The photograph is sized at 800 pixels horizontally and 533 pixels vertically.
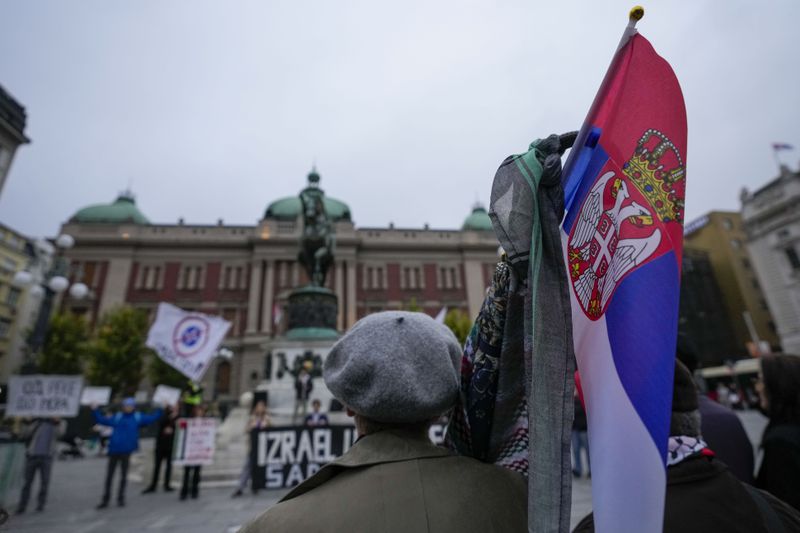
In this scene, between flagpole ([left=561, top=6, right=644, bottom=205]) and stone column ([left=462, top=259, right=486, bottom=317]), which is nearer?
flagpole ([left=561, top=6, right=644, bottom=205])

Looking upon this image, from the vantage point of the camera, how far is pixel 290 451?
5223 mm

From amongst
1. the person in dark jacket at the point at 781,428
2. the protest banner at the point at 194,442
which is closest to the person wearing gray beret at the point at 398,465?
the person in dark jacket at the point at 781,428

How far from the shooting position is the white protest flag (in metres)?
7.91

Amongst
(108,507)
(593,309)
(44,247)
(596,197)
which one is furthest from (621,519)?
(44,247)

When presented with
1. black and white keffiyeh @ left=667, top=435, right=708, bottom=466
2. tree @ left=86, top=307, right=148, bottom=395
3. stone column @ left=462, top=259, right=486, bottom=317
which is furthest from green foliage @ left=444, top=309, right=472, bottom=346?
black and white keffiyeh @ left=667, top=435, right=708, bottom=466

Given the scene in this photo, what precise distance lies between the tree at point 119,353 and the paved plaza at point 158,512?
24362 mm

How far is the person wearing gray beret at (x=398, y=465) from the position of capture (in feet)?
3.19

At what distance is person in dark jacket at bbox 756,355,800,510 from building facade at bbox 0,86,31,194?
26.1 meters

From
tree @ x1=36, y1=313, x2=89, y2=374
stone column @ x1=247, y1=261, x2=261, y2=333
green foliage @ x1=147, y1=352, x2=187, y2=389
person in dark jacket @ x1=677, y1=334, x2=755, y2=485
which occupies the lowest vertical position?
person in dark jacket @ x1=677, y1=334, x2=755, y2=485

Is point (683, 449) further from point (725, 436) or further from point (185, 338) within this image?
point (185, 338)

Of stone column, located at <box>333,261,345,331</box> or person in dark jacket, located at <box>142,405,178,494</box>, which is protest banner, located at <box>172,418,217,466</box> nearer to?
person in dark jacket, located at <box>142,405,178,494</box>

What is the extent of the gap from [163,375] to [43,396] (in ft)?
89.1

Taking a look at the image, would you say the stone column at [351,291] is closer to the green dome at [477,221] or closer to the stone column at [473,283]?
the stone column at [473,283]

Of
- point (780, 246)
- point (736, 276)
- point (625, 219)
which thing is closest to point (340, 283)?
point (780, 246)
